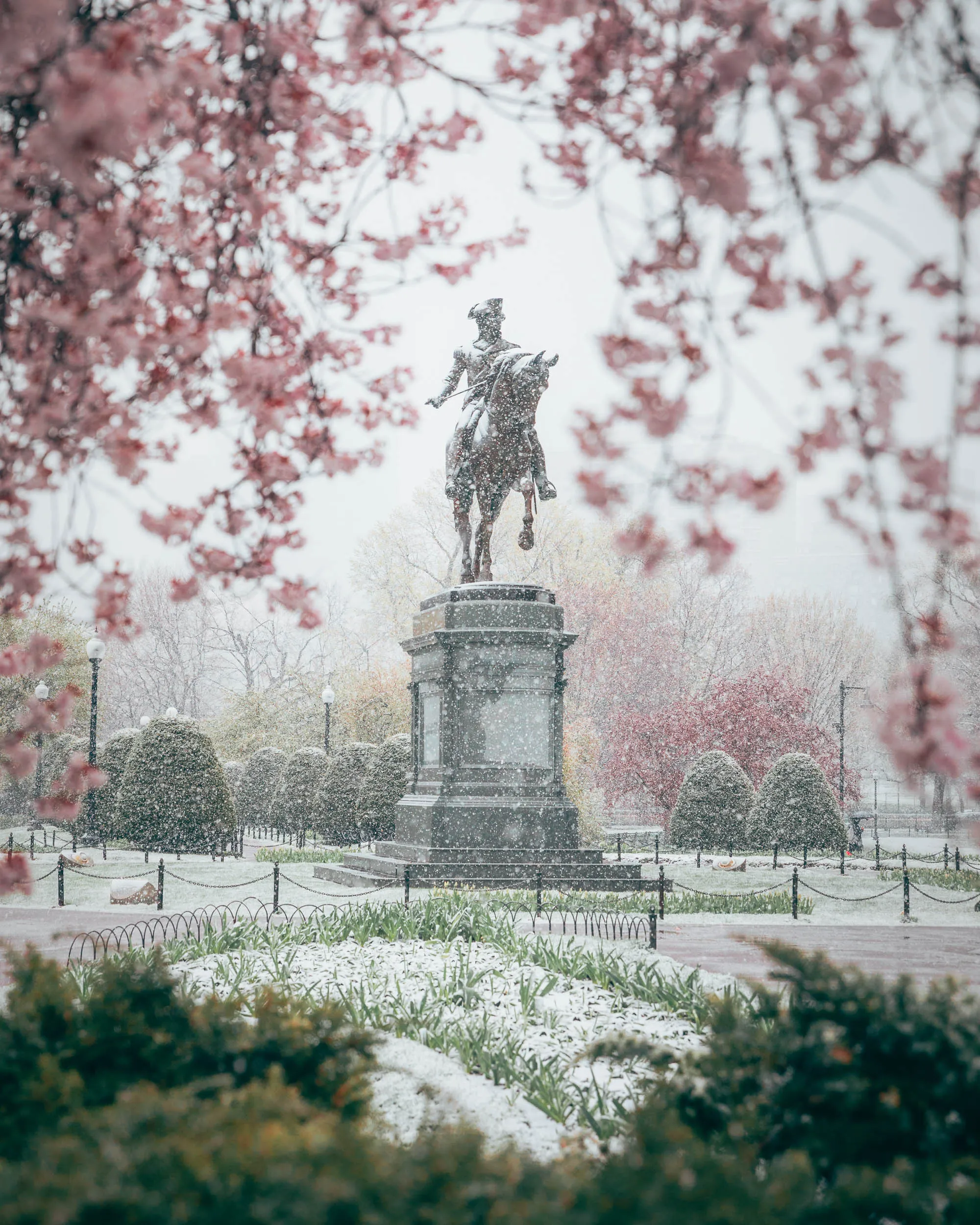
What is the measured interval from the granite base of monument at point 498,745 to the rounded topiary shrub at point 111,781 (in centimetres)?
1069

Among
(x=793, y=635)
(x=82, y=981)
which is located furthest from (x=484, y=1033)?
(x=793, y=635)

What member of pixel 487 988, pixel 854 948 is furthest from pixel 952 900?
pixel 487 988

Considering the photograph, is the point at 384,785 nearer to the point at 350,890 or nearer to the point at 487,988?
the point at 350,890

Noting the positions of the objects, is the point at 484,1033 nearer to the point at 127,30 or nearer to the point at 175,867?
the point at 127,30

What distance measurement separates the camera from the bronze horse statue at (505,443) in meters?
15.9

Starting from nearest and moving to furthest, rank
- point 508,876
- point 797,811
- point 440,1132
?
point 440,1132 → point 508,876 → point 797,811

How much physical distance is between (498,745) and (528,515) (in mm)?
3103

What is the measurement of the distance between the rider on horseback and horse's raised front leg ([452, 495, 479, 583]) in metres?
0.16

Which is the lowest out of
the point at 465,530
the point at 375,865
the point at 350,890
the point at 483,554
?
the point at 350,890

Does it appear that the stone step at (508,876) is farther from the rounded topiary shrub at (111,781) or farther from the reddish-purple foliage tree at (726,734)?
the reddish-purple foliage tree at (726,734)

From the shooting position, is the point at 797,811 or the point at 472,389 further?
the point at 797,811

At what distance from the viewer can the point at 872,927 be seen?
13.8 meters

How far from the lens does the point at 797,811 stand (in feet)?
84.9

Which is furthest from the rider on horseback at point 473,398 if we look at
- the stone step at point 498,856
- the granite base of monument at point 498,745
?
the stone step at point 498,856
